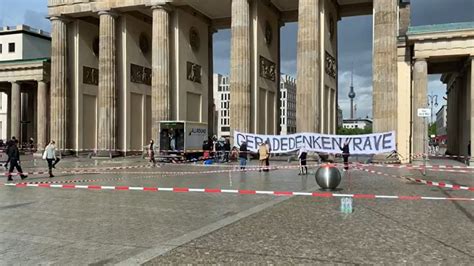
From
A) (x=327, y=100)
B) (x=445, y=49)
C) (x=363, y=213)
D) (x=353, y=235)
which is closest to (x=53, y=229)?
(x=353, y=235)

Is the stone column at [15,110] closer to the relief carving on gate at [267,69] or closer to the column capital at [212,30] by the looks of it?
the column capital at [212,30]

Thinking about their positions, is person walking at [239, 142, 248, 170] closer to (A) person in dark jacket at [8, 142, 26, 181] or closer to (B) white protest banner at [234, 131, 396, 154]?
(B) white protest banner at [234, 131, 396, 154]

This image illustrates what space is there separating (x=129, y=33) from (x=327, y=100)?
57.4 ft

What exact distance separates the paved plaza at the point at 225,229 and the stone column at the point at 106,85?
25.5 m

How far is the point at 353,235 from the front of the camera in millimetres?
7742

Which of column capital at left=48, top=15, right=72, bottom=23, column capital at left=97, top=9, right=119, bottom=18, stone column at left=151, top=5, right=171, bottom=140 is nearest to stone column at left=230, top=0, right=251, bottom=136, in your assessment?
stone column at left=151, top=5, right=171, bottom=140

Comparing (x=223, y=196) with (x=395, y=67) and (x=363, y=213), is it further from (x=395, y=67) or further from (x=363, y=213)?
(x=395, y=67)

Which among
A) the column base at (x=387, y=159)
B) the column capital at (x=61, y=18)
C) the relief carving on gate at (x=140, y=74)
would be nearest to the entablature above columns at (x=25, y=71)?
the column capital at (x=61, y=18)

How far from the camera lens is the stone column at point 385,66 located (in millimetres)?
29953

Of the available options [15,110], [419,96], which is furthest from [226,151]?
[15,110]

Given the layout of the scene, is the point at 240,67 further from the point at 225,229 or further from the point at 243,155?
the point at 225,229

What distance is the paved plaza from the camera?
6473 mm

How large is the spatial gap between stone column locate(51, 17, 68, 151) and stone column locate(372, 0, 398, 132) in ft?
83.2

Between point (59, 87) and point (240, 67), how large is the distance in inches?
650
